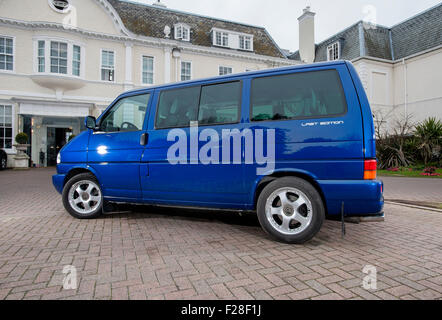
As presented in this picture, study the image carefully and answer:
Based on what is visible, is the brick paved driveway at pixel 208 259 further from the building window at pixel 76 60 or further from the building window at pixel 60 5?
the building window at pixel 60 5

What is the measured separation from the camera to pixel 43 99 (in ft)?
54.2

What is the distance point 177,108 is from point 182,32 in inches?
734

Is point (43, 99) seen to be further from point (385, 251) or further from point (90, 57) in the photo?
point (385, 251)

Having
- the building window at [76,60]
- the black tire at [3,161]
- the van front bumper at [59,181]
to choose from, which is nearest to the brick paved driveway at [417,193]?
the van front bumper at [59,181]

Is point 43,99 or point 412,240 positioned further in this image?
point 43,99

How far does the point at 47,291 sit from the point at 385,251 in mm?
3462

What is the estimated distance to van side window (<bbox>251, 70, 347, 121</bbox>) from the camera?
129 inches

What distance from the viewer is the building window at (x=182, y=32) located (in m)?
20.3

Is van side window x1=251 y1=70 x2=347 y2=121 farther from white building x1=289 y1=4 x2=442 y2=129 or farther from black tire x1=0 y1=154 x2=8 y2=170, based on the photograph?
white building x1=289 y1=4 x2=442 y2=129

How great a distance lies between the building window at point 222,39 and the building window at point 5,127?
14565mm

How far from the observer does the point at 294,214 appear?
337 cm

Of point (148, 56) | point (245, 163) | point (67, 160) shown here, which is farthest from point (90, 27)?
point (245, 163)

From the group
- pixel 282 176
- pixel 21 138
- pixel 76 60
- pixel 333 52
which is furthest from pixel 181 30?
pixel 282 176

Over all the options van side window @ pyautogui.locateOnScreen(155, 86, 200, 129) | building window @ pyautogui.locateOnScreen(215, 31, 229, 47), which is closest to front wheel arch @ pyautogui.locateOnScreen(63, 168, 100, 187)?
van side window @ pyautogui.locateOnScreen(155, 86, 200, 129)
